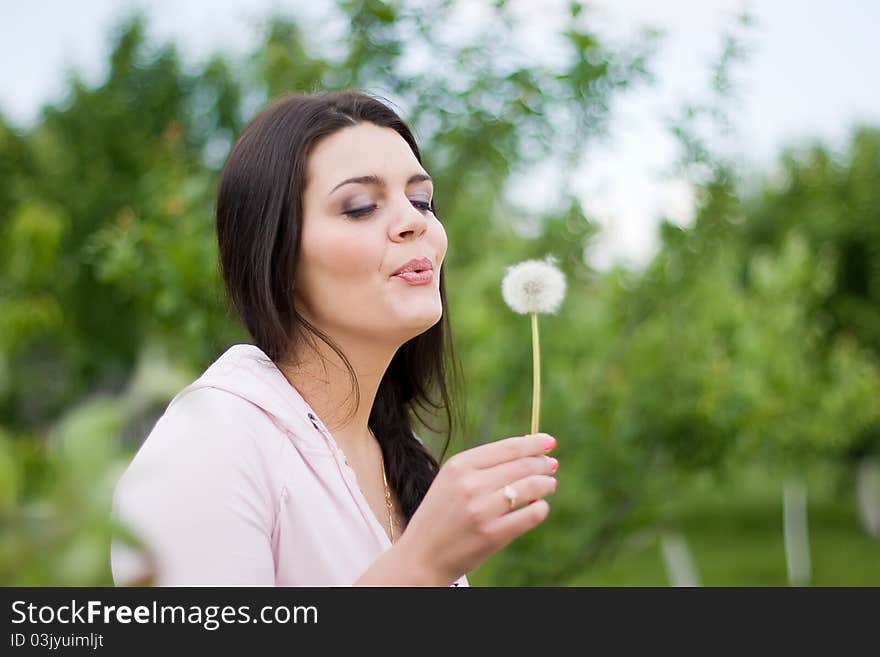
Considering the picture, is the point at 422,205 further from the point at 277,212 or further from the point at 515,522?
the point at 515,522

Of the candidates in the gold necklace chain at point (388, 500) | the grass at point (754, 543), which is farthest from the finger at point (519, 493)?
the grass at point (754, 543)

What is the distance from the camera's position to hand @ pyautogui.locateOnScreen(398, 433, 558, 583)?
4.42ft

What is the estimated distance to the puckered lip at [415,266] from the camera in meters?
1.87

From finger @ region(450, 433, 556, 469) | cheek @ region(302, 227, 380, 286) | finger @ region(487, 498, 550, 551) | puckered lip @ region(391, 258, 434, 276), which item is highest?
cheek @ region(302, 227, 380, 286)

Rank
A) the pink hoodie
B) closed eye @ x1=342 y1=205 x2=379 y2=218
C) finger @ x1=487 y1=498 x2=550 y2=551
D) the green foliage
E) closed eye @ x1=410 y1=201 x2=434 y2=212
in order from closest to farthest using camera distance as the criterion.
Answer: finger @ x1=487 y1=498 x2=550 y2=551, the pink hoodie, closed eye @ x1=342 y1=205 x2=379 y2=218, closed eye @ x1=410 y1=201 x2=434 y2=212, the green foliage

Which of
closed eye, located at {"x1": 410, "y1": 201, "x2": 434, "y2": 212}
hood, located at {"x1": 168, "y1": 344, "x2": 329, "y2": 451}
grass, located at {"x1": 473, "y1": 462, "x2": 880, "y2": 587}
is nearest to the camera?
hood, located at {"x1": 168, "y1": 344, "x2": 329, "y2": 451}

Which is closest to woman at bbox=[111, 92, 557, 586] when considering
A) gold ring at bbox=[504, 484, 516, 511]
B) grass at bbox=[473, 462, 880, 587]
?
gold ring at bbox=[504, 484, 516, 511]

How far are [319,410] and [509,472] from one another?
2.52ft

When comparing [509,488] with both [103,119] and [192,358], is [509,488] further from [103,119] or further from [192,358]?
[103,119]

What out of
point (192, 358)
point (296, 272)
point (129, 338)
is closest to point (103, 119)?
point (129, 338)

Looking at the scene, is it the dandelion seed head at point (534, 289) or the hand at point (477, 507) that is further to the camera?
the dandelion seed head at point (534, 289)

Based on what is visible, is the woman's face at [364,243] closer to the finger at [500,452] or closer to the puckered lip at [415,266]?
the puckered lip at [415,266]

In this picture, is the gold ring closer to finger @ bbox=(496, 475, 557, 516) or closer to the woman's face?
finger @ bbox=(496, 475, 557, 516)
